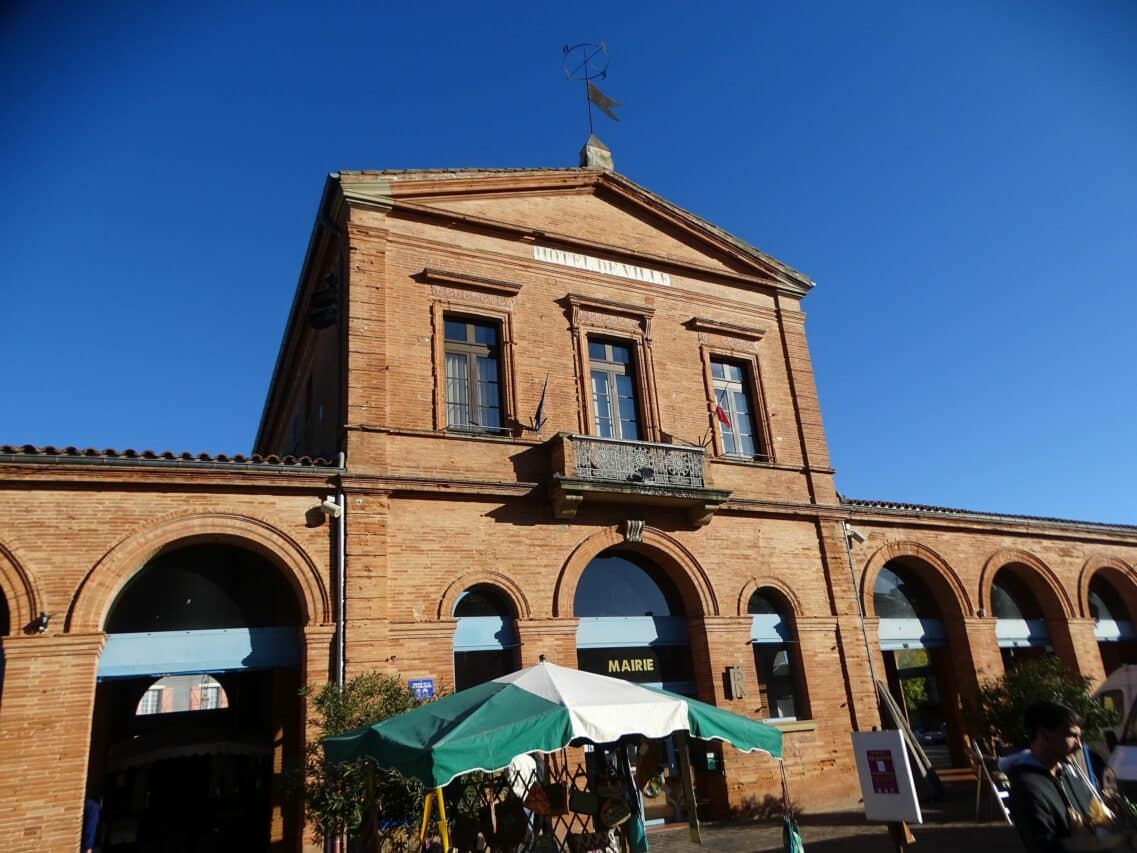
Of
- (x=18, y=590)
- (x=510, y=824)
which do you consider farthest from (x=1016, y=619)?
(x=18, y=590)

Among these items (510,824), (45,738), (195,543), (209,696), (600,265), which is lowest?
(510,824)

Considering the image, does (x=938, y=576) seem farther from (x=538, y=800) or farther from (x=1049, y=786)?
(x=1049, y=786)

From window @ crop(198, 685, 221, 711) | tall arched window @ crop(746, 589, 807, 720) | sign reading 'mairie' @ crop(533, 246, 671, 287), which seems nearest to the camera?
tall arched window @ crop(746, 589, 807, 720)

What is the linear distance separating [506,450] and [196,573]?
5.03 m

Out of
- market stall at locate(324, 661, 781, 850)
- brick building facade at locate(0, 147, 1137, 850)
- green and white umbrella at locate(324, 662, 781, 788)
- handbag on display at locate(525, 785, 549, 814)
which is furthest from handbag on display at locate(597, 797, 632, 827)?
brick building facade at locate(0, 147, 1137, 850)

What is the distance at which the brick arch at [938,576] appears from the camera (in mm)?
16641

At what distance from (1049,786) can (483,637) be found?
926 centimetres

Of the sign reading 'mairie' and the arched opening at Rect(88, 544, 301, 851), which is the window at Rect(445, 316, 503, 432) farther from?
the arched opening at Rect(88, 544, 301, 851)

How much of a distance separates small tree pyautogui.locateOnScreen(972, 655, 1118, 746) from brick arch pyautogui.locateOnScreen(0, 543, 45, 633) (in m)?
15.3

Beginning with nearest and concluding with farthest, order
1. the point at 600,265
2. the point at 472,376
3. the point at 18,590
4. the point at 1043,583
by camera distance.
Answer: the point at 18,590 < the point at 472,376 < the point at 600,265 < the point at 1043,583

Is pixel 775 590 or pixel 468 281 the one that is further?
pixel 775 590

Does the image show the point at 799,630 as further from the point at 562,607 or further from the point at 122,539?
the point at 122,539

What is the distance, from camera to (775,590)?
14.9 metres

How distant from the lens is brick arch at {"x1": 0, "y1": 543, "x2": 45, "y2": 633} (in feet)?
31.8
